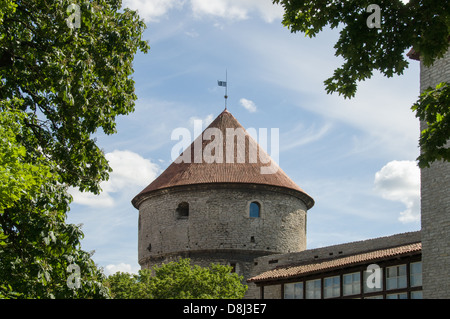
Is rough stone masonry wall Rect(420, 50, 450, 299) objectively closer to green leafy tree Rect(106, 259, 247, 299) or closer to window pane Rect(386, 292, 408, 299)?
window pane Rect(386, 292, 408, 299)

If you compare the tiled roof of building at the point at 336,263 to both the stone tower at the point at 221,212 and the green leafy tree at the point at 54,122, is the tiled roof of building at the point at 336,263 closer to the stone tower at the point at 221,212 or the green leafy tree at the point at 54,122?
the stone tower at the point at 221,212

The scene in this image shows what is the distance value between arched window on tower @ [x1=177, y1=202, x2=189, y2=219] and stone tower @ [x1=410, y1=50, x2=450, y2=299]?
18.3 metres

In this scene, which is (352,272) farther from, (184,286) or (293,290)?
(184,286)

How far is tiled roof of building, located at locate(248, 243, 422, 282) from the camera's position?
77.0 ft

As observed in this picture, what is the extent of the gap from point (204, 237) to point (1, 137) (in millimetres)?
25457

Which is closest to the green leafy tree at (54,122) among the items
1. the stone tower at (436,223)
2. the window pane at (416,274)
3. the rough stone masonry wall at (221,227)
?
the stone tower at (436,223)

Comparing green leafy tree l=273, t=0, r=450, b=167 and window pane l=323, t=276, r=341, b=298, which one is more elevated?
green leafy tree l=273, t=0, r=450, b=167

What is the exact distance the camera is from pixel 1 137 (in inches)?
412

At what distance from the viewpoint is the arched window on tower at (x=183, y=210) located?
121ft

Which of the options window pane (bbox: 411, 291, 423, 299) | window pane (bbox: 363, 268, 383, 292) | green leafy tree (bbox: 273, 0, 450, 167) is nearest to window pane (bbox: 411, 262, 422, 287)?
window pane (bbox: 411, 291, 423, 299)

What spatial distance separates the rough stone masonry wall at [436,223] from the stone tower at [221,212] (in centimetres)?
1623

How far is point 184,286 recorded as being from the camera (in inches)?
1167

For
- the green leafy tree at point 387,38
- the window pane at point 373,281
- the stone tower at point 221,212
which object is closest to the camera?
the green leafy tree at point 387,38
